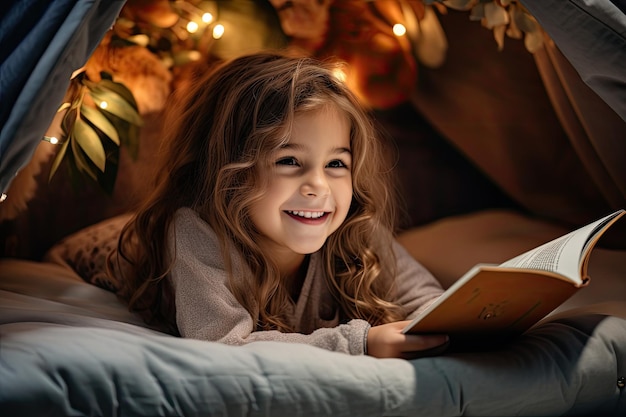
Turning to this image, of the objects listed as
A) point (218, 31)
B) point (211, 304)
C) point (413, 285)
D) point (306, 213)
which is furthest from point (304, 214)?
point (218, 31)

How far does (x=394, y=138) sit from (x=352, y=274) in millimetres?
638

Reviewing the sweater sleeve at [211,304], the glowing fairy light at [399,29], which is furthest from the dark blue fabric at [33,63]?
the glowing fairy light at [399,29]

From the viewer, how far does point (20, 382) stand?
3.24 ft

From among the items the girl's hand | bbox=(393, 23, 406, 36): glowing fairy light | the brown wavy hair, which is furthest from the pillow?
bbox=(393, 23, 406, 36): glowing fairy light

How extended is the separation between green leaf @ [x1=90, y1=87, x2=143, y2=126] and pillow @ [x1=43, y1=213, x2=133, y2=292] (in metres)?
0.28

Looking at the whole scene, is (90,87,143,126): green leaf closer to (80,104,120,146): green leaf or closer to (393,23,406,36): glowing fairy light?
(80,104,120,146): green leaf

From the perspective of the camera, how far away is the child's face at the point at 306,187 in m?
1.47

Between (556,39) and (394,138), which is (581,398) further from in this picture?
(394,138)

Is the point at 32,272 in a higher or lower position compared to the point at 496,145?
lower

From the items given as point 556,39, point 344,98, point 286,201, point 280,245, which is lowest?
point 280,245

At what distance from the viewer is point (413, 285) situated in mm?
1704

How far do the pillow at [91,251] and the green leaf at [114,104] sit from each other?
0.28 metres

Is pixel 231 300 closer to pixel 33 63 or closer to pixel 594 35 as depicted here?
pixel 33 63

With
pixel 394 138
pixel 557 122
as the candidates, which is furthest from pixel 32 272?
→ pixel 557 122
